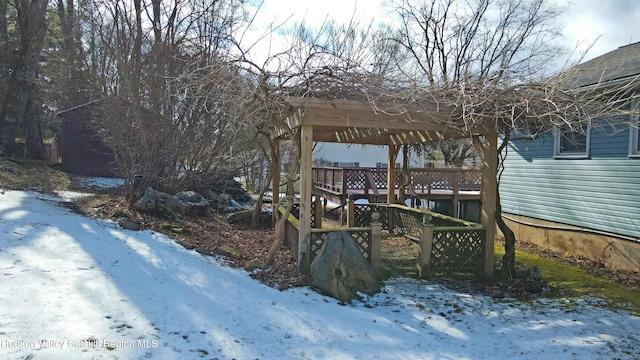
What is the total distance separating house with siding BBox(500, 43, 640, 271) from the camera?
25.0 feet

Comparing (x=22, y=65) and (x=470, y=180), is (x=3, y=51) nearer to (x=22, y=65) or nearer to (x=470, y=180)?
(x=22, y=65)

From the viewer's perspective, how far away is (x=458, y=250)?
6.59 m

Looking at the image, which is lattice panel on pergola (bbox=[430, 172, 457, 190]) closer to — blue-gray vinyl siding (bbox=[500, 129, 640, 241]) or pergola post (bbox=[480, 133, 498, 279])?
blue-gray vinyl siding (bbox=[500, 129, 640, 241])

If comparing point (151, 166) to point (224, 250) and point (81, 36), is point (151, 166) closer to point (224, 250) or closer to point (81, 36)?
point (224, 250)

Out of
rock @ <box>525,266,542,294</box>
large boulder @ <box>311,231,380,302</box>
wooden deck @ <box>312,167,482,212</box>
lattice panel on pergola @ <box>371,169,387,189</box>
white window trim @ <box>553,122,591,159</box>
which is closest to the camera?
large boulder @ <box>311,231,380,302</box>

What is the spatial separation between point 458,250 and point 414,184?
7.66 meters

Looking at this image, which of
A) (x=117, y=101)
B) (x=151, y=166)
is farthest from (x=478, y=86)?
(x=117, y=101)

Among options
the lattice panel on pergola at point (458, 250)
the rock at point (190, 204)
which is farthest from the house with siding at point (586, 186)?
the rock at point (190, 204)

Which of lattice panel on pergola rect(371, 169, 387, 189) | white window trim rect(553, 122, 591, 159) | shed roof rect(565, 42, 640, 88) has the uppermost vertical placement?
shed roof rect(565, 42, 640, 88)

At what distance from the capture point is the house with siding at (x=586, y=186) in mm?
7621

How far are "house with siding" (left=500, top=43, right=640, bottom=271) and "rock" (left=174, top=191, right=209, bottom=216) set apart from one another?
7.19 meters

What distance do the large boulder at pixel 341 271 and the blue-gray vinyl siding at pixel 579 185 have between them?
15.6 ft

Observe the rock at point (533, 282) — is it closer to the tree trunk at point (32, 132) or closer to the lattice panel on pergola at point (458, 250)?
the lattice panel on pergola at point (458, 250)

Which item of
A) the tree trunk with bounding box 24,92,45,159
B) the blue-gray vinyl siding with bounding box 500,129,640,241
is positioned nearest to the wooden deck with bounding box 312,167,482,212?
the blue-gray vinyl siding with bounding box 500,129,640,241
